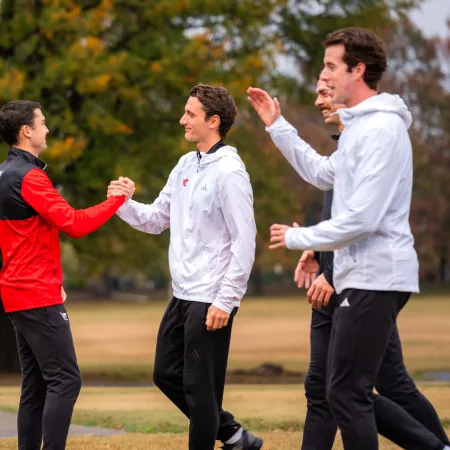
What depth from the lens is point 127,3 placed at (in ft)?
63.1

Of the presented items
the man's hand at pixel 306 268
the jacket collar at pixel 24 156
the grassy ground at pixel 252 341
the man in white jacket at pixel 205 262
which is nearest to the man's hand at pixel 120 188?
the man in white jacket at pixel 205 262

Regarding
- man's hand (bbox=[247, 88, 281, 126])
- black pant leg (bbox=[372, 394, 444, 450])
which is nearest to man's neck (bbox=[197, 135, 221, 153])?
man's hand (bbox=[247, 88, 281, 126])

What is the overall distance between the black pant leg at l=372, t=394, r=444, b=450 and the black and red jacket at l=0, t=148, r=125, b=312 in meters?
1.90

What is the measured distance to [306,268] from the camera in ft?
20.1

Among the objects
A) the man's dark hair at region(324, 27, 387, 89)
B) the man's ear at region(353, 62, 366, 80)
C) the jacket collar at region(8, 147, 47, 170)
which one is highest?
the man's dark hair at region(324, 27, 387, 89)

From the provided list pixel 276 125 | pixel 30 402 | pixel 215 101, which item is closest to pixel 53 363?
pixel 30 402

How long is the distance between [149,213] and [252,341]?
22920 mm

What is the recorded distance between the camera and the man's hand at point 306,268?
6.07m

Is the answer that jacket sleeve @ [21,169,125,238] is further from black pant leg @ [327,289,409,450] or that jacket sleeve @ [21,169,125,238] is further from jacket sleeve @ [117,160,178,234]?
black pant leg @ [327,289,409,450]

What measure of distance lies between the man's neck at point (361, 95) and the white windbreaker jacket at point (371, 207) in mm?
63

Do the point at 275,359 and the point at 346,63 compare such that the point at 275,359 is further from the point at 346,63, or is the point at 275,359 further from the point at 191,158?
the point at 346,63

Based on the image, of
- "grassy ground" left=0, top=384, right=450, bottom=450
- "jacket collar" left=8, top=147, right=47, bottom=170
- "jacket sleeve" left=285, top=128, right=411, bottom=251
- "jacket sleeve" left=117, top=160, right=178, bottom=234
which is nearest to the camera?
"jacket sleeve" left=285, top=128, right=411, bottom=251

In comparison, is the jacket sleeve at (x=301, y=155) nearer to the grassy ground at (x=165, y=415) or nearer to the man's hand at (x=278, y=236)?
the man's hand at (x=278, y=236)

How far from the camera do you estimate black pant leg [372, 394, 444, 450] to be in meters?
5.12
